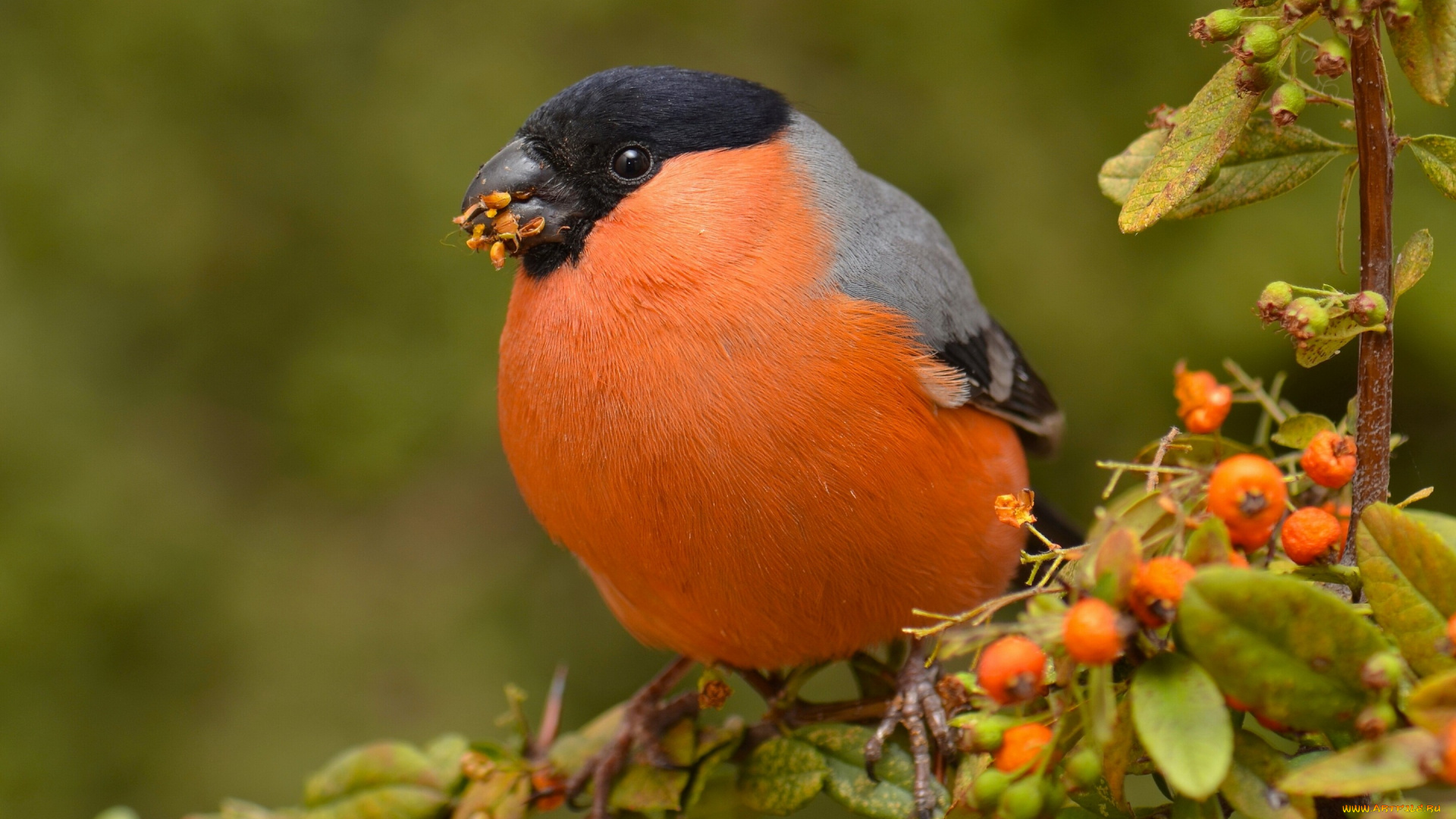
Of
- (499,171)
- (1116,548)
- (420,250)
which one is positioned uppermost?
(420,250)

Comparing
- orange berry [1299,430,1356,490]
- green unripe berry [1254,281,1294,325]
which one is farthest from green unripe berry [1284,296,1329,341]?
orange berry [1299,430,1356,490]

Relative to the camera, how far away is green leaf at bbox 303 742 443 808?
2.12m

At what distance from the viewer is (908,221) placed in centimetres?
261

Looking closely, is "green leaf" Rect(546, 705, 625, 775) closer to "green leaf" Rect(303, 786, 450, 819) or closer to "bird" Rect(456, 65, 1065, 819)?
"bird" Rect(456, 65, 1065, 819)

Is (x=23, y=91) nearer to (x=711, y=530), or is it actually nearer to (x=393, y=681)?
(x=393, y=681)

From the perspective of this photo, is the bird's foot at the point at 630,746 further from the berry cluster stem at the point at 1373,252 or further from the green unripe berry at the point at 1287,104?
the green unripe berry at the point at 1287,104

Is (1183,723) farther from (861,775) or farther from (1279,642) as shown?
(861,775)

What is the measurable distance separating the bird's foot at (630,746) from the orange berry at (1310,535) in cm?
111

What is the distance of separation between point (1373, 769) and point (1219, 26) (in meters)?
0.72

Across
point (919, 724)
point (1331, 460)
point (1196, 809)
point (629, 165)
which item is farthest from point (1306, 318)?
point (629, 165)

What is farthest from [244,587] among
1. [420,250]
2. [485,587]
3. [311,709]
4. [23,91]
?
[23,91]

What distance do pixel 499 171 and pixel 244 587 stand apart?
2.64 metres

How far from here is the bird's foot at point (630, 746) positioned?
2.08m

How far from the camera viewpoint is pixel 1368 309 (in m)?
1.25
